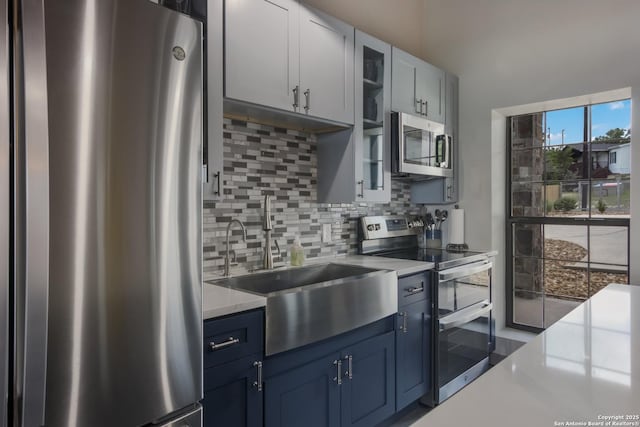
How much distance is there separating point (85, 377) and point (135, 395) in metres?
0.16

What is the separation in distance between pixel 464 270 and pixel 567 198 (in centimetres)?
106

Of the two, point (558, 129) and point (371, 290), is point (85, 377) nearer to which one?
point (371, 290)

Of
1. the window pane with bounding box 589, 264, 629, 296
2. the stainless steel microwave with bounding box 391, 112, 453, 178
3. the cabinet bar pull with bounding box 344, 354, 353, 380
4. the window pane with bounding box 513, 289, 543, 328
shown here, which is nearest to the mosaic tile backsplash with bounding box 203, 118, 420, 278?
the stainless steel microwave with bounding box 391, 112, 453, 178

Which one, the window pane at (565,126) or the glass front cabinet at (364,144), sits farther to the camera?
the window pane at (565,126)

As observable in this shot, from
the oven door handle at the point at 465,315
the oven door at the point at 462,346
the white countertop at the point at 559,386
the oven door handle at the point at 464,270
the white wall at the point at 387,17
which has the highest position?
the white wall at the point at 387,17

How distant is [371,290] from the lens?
81.2 inches

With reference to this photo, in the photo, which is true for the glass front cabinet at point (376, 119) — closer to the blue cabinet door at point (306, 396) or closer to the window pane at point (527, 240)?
the blue cabinet door at point (306, 396)

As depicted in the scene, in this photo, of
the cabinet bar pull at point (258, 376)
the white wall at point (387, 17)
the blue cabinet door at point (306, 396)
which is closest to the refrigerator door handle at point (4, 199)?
the cabinet bar pull at point (258, 376)

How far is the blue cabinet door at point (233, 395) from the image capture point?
1434 mm

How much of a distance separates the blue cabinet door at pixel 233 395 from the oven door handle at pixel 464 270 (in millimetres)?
1437

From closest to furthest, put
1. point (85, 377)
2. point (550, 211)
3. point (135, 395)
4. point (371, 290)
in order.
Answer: point (85, 377) < point (135, 395) < point (371, 290) < point (550, 211)

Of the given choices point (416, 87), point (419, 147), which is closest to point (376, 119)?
point (419, 147)

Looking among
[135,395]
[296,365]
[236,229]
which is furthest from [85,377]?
[236,229]

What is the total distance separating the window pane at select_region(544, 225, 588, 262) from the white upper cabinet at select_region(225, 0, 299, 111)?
2.32 meters
